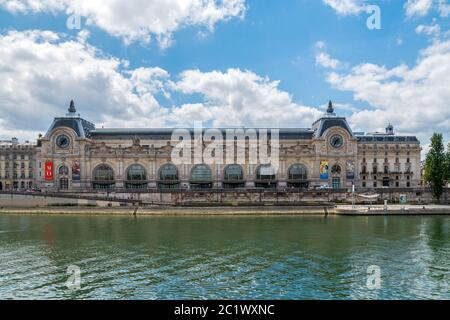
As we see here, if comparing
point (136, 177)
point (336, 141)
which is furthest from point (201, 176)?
point (336, 141)

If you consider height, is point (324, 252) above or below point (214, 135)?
below

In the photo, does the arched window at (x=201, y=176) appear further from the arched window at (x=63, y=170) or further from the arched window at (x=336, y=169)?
the arched window at (x=63, y=170)

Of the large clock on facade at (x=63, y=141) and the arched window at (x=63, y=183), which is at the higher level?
the large clock on facade at (x=63, y=141)

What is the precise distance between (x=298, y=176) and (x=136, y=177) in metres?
39.4

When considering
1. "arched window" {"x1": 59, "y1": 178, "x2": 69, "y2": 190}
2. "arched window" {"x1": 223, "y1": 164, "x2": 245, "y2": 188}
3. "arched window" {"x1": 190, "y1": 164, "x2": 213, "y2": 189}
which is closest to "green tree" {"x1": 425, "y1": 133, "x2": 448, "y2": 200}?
"arched window" {"x1": 223, "y1": 164, "x2": 245, "y2": 188}

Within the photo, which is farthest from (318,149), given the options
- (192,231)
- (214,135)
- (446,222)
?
(192,231)

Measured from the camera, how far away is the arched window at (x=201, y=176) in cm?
8344

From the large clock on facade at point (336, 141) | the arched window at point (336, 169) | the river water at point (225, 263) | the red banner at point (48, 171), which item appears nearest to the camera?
the river water at point (225, 263)

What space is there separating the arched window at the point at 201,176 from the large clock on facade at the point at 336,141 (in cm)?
3130

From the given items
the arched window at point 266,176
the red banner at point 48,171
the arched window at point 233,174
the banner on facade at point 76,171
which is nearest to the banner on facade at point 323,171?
the arched window at point 266,176

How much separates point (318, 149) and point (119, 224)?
5604 centimetres

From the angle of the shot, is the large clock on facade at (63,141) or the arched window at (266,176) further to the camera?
Result: the large clock on facade at (63,141)
